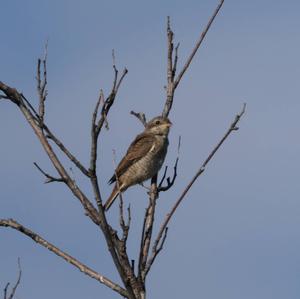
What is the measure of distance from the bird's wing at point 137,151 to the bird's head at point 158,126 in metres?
0.17

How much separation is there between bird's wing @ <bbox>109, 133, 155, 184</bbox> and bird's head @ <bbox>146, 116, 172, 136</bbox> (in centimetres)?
17

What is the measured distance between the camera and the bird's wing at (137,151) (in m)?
13.5

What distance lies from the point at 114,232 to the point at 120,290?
1.27ft

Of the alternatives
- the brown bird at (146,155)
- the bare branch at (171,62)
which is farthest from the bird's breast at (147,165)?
the bare branch at (171,62)

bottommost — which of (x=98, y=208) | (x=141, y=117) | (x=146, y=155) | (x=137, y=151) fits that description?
(x=98, y=208)

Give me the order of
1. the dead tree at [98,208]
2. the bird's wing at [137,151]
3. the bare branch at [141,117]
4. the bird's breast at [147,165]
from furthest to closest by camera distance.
Answer: the bird's wing at [137,151], the bird's breast at [147,165], the bare branch at [141,117], the dead tree at [98,208]

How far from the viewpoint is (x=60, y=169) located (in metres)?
4.66

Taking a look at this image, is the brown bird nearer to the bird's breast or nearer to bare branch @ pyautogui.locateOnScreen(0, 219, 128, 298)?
the bird's breast

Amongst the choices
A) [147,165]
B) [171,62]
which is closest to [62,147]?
[171,62]

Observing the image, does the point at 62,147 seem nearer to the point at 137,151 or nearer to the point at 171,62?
the point at 171,62

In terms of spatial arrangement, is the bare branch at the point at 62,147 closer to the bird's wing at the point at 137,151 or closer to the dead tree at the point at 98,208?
the dead tree at the point at 98,208

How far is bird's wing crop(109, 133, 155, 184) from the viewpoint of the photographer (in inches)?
531

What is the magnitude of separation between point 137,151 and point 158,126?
2.07 ft

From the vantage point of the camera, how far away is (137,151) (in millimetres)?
13578
